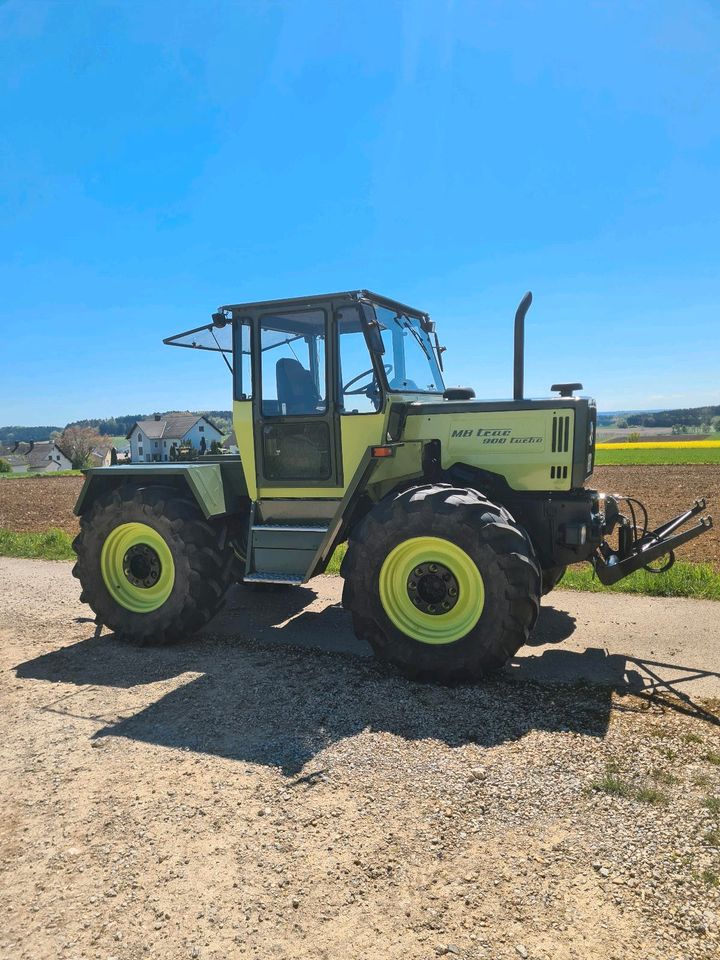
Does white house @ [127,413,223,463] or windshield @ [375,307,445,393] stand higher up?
white house @ [127,413,223,463]

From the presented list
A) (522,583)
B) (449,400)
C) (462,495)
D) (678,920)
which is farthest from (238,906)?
(449,400)

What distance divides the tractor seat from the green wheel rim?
175 centimetres

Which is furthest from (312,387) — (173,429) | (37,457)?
(37,457)

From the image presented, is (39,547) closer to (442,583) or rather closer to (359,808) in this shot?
(442,583)

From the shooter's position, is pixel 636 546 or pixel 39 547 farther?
pixel 39 547

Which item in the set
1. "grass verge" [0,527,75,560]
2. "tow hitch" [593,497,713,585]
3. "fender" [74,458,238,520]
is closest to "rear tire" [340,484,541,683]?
"tow hitch" [593,497,713,585]

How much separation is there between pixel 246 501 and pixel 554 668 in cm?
342

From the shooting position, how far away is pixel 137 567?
6305 mm

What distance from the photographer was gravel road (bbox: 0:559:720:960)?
101 inches

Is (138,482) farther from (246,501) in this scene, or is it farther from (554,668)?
(554,668)

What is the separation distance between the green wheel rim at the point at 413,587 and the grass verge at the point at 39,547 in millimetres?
7837

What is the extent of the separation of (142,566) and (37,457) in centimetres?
10229

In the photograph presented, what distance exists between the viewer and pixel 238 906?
2.69m

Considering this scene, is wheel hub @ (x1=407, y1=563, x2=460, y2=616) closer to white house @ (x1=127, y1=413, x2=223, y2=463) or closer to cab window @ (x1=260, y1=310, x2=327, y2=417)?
cab window @ (x1=260, y1=310, x2=327, y2=417)
